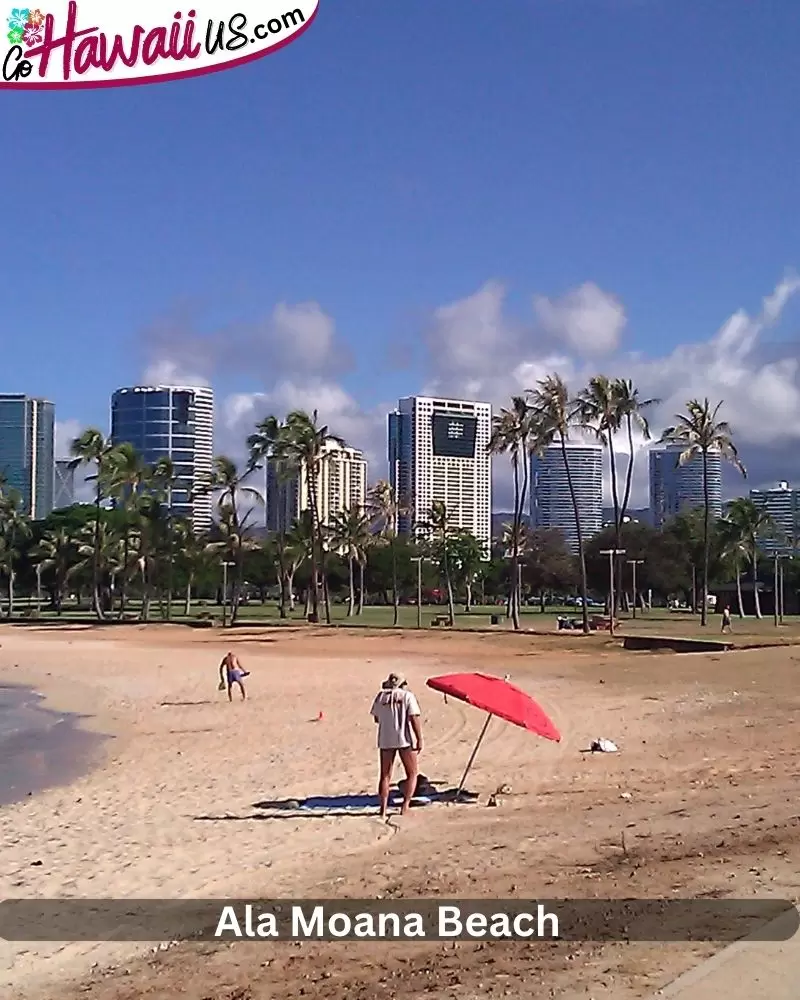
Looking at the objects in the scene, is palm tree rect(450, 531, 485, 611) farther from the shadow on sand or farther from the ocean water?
the shadow on sand

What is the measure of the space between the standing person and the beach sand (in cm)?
35

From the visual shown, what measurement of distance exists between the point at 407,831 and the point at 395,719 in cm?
116

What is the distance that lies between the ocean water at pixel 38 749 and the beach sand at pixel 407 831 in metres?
0.47

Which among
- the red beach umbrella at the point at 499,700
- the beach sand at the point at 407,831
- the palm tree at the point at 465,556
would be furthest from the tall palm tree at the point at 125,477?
the red beach umbrella at the point at 499,700

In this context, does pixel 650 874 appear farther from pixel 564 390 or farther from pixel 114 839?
pixel 564 390

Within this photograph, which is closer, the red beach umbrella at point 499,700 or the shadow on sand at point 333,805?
the red beach umbrella at point 499,700

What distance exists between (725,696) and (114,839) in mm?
15301

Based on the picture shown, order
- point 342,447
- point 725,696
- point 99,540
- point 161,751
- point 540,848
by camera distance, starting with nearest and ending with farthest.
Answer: point 540,848
point 161,751
point 725,696
point 342,447
point 99,540

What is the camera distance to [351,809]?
12594 millimetres

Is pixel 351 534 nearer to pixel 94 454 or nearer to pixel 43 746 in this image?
pixel 94 454

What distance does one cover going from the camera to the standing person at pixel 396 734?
12.0 metres

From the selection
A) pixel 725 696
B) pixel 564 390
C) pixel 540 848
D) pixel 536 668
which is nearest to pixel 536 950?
pixel 540 848

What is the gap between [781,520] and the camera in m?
114

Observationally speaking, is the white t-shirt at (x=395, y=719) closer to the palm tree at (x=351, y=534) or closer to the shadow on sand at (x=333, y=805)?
the shadow on sand at (x=333, y=805)
